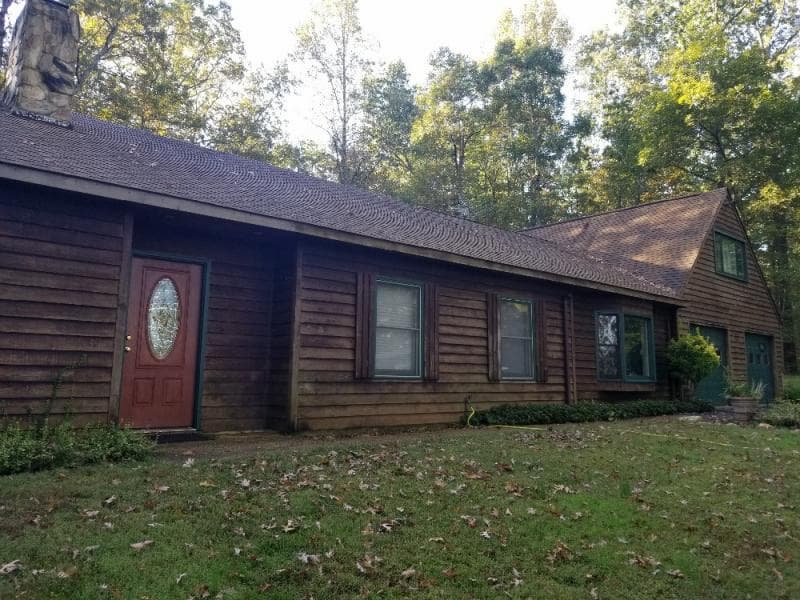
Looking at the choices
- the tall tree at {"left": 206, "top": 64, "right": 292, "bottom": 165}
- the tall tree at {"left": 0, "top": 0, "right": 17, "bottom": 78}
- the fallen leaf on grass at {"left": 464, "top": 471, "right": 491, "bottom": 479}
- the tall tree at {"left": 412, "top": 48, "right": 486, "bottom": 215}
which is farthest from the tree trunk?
the fallen leaf on grass at {"left": 464, "top": 471, "right": 491, "bottom": 479}

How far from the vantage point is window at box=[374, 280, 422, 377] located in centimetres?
924

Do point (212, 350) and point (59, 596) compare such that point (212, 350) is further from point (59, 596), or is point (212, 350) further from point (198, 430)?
point (59, 596)

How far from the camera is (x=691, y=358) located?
14062 mm

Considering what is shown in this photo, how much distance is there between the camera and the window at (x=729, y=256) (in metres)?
17.2

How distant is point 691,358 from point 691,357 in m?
0.02

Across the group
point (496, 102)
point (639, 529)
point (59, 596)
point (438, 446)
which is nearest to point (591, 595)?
point (639, 529)

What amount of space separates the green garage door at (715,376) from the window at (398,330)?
9.37 metres

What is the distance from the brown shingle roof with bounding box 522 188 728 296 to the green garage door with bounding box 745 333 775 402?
3774 mm

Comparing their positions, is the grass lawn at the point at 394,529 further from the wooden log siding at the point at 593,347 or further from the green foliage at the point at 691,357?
A: the green foliage at the point at 691,357

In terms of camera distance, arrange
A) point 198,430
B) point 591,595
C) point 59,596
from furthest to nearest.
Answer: point 198,430 → point 591,595 → point 59,596

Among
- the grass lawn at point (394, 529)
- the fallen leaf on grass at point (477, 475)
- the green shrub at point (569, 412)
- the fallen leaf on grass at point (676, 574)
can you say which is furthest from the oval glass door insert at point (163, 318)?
the fallen leaf on grass at point (676, 574)

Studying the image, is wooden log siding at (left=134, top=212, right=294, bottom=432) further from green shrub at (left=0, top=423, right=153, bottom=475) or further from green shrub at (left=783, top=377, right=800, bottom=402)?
green shrub at (left=783, top=377, right=800, bottom=402)

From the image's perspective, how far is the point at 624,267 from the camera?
16.8m

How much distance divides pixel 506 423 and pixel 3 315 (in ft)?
24.3
